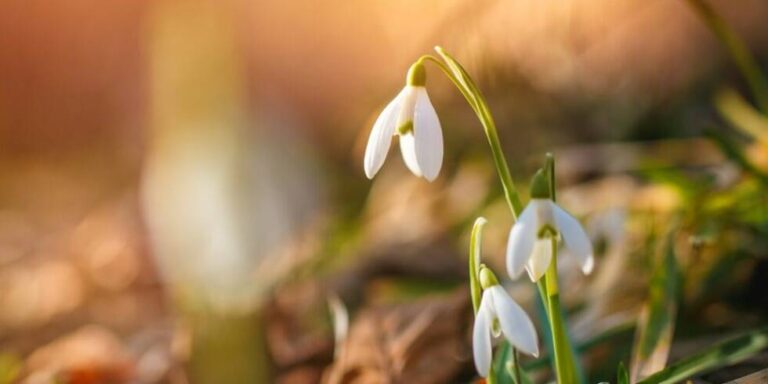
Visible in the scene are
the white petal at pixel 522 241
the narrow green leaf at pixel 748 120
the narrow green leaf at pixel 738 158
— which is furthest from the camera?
the narrow green leaf at pixel 748 120

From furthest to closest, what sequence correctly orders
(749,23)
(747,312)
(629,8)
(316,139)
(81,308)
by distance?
1. (316,139)
2. (629,8)
3. (749,23)
4. (81,308)
5. (747,312)

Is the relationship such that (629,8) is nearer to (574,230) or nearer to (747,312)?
(747,312)

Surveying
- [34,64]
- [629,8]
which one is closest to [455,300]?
[629,8]

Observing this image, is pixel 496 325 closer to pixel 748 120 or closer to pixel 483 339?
pixel 483 339

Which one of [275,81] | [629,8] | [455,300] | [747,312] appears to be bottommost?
[747,312]

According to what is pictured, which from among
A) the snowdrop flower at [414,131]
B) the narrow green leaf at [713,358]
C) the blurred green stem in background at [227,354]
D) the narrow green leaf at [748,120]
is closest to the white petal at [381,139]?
the snowdrop flower at [414,131]

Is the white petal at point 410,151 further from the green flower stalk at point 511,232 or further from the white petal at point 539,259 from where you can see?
the white petal at point 539,259

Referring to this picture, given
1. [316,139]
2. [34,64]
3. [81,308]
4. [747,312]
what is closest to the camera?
[747,312]
